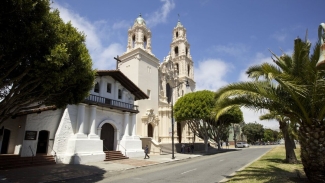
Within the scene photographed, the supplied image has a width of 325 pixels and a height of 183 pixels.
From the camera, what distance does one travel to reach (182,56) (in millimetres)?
48344

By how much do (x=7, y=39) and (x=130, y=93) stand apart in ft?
56.6

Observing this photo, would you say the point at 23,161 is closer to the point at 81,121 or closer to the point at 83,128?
the point at 83,128

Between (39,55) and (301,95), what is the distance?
34.4ft

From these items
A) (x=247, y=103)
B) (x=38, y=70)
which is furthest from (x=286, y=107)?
(x=38, y=70)

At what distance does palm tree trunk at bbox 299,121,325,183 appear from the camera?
7758 millimetres

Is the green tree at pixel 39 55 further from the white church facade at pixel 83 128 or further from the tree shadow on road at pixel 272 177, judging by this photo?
the tree shadow on road at pixel 272 177

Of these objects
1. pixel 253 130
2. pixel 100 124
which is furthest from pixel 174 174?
A: pixel 253 130

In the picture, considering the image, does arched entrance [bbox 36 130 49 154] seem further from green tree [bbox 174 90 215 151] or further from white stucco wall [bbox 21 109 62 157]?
green tree [bbox 174 90 215 151]

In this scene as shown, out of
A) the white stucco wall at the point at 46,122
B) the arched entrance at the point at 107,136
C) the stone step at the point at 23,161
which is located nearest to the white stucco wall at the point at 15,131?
the white stucco wall at the point at 46,122

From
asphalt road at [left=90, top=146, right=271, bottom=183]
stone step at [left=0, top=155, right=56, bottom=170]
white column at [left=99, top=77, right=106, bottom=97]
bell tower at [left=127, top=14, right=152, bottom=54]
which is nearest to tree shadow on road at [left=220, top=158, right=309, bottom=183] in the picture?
asphalt road at [left=90, top=146, right=271, bottom=183]

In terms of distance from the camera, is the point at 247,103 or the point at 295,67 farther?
the point at 247,103

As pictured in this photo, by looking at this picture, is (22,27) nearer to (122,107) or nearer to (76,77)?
(76,77)

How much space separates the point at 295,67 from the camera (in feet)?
28.2

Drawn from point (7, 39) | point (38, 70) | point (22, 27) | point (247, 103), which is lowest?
point (247, 103)
